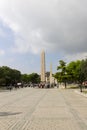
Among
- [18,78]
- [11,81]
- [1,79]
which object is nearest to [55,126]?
→ [1,79]

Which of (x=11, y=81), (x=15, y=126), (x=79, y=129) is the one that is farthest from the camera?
(x=11, y=81)

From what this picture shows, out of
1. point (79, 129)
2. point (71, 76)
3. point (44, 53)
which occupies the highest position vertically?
point (44, 53)

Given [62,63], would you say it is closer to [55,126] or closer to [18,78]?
[18,78]

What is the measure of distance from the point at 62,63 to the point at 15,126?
94.4 meters

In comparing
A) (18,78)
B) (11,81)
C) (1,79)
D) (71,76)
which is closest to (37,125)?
(71,76)

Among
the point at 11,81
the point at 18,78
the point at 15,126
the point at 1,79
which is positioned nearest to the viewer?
the point at 15,126

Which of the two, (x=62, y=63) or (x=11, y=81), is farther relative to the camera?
(x=11, y=81)

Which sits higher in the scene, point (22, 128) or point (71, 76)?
point (71, 76)

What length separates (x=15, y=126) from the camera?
13.9 meters

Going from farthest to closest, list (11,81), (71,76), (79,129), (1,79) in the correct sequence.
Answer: (11,81), (1,79), (71,76), (79,129)

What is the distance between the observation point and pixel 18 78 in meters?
178

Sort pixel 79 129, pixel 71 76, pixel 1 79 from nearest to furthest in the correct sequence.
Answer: pixel 79 129
pixel 71 76
pixel 1 79

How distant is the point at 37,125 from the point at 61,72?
93788mm

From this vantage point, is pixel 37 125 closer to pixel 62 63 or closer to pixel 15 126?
pixel 15 126
